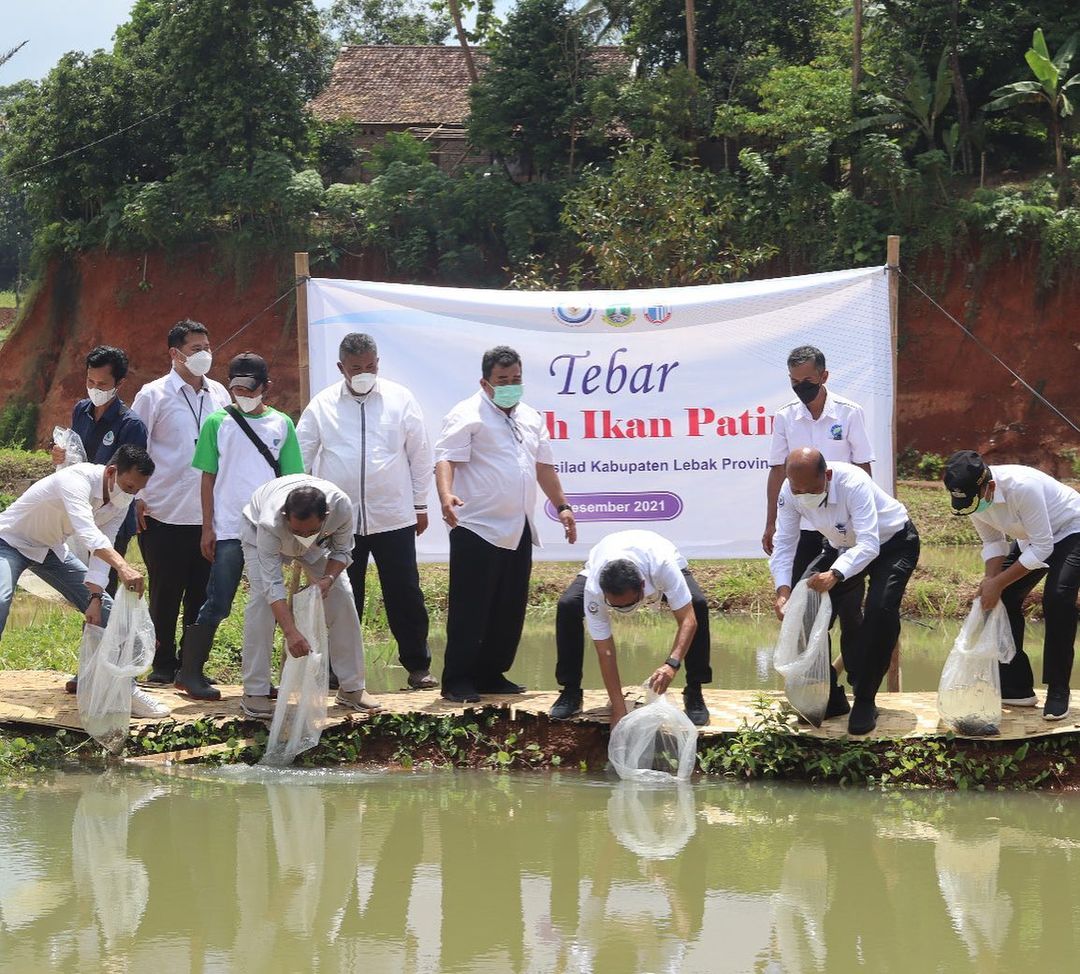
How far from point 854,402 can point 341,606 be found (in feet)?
9.17

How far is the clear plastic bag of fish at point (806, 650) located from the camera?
18.8 ft

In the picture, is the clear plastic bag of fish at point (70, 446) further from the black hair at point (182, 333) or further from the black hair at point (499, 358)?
the black hair at point (499, 358)

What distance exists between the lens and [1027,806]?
5465 mm

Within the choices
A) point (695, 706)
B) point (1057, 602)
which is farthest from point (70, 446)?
point (1057, 602)

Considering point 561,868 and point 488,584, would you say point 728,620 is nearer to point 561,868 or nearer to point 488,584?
point 488,584

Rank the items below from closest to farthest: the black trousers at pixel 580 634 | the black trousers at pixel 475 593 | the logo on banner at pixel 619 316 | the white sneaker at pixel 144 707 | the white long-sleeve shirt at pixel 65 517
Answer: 1. the white long-sleeve shirt at pixel 65 517
2. the black trousers at pixel 580 634
3. the white sneaker at pixel 144 707
4. the black trousers at pixel 475 593
5. the logo on banner at pixel 619 316

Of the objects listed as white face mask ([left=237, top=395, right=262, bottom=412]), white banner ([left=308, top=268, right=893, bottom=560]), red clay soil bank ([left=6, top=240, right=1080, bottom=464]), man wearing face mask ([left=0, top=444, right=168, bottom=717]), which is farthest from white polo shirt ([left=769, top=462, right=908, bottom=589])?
red clay soil bank ([left=6, top=240, right=1080, bottom=464])

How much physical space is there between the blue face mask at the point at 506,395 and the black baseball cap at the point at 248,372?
102 cm

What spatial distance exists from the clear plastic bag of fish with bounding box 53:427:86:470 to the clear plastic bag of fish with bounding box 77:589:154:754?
749 mm

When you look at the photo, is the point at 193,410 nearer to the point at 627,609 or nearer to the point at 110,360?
the point at 110,360

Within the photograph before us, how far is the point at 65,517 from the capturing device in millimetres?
5836

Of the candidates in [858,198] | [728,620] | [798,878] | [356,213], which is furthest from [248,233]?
[798,878]

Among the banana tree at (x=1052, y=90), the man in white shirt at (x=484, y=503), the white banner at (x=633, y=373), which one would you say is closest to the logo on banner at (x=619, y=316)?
the white banner at (x=633, y=373)

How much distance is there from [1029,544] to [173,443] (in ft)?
12.8
